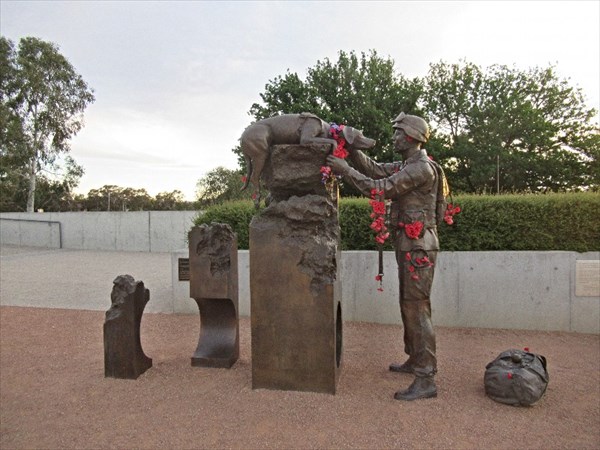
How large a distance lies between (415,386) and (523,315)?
131 inches

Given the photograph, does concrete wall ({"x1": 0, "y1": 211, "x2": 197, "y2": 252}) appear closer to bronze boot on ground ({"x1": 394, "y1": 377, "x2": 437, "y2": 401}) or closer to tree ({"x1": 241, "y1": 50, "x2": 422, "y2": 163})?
tree ({"x1": 241, "y1": 50, "x2": 422, "y2": 163})

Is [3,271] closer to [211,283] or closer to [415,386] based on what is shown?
[211,283]

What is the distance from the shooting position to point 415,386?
13.1 ft

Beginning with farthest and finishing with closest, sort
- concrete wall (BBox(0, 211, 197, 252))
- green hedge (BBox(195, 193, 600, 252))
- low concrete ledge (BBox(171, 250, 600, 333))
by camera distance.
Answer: concrete wall (BBox(0, 211, 197, 252)), green hedge (BBox(195, 193, 600, 252)), low concrete ledge (BBox(171, 250, 600, 333))

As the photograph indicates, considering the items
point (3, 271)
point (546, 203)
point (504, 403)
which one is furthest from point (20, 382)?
point (3, 271)

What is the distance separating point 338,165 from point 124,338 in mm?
2834

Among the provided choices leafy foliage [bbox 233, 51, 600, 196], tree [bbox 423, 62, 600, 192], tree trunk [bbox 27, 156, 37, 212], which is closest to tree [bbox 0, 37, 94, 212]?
tree trunk [bbox 27, 156, 37, 212]

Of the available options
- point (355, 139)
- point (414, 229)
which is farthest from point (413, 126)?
point (414, 229)

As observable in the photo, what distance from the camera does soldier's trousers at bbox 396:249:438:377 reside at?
3.96 meters

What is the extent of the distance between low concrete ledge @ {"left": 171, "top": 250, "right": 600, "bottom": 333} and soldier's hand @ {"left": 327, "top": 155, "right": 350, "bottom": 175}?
3134mm

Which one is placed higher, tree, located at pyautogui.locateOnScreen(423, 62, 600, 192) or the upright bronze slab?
tree, located at pyautogui.locateOnScreen(423, 62, 600, 192)

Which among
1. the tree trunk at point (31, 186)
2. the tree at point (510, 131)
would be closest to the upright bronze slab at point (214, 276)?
the tree at point (510, 131)

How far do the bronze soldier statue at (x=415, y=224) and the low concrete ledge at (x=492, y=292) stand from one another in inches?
104

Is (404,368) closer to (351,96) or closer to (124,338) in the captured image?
(124,338)
